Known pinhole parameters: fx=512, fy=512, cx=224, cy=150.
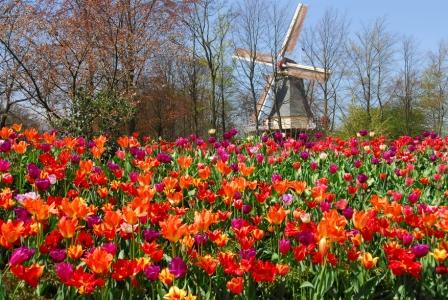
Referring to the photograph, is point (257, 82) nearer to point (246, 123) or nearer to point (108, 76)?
point (246, 123)

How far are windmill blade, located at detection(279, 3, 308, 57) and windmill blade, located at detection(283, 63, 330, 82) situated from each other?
1020mm

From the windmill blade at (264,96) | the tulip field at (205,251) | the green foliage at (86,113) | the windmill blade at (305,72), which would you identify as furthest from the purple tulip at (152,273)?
the windmill blade at (305,72)

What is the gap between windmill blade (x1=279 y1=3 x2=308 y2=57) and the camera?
31.8 meters

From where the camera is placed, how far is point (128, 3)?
19.5 meters

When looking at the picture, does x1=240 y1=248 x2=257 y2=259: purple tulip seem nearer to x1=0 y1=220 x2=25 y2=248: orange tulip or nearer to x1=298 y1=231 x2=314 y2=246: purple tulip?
x1=298 y1=231 x2=314 y2=246: purple tulip

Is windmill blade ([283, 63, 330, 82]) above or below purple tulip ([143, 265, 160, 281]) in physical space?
above

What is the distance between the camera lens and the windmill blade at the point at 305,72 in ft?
105

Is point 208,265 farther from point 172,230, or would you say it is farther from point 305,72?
point 305,72

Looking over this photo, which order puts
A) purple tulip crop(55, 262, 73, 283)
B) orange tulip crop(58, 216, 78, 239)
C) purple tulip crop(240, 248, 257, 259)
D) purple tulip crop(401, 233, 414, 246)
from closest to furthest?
purple tulip crop(55, 262, 73, 283)
purple tulip crop(240, 248, 257, 259)
orange tulip crop(58, 216, 78, 239)
purple tulip crop(401, 233, 414, 246)

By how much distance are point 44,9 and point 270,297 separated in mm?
19438

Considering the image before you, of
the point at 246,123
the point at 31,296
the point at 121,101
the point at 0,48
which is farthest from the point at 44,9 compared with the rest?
the point at 31,296

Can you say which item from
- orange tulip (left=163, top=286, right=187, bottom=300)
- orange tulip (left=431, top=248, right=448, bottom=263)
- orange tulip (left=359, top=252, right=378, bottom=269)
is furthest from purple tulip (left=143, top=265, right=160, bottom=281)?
orange tulip (left=431, top=248, right=448, bottom=263)

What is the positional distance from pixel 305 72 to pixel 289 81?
4.46 ft

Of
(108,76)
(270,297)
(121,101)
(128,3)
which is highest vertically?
(128,3)
